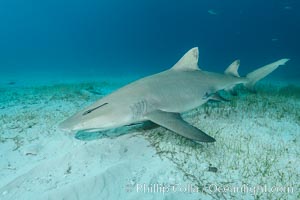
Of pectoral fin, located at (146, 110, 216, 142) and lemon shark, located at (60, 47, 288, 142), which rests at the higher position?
lemon shark, located at (60, 47, 288, 142)

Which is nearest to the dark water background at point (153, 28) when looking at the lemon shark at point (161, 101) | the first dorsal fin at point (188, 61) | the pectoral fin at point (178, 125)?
the first dorsal fin at point (188, 61)

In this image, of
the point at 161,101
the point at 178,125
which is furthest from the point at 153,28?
the point at 178,125

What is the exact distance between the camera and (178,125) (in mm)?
4121

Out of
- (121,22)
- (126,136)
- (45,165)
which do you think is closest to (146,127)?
(126,136)

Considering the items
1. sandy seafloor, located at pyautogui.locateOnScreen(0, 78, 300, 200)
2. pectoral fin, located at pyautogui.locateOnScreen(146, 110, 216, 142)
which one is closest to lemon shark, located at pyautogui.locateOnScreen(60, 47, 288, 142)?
pectoral fin, located at pyautogui.locateOnScreen(146, 110, 216, 142)

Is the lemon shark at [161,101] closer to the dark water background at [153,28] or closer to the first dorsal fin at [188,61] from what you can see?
the first dorsal fin at [188,61]

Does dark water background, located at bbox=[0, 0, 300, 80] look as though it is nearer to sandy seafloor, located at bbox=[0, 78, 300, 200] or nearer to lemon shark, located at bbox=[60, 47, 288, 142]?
lemon shark, located at bbox=[60, 47, 288, 142]

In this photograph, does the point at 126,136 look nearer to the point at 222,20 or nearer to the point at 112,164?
the point at 112,164

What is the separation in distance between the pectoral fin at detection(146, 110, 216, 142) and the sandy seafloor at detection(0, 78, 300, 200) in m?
0.56

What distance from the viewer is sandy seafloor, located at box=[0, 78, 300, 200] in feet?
11.8

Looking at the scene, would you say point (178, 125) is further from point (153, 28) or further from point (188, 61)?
point (153, 28)

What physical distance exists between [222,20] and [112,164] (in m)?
172

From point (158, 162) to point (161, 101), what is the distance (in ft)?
4.19

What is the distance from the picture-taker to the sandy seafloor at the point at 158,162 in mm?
3598
